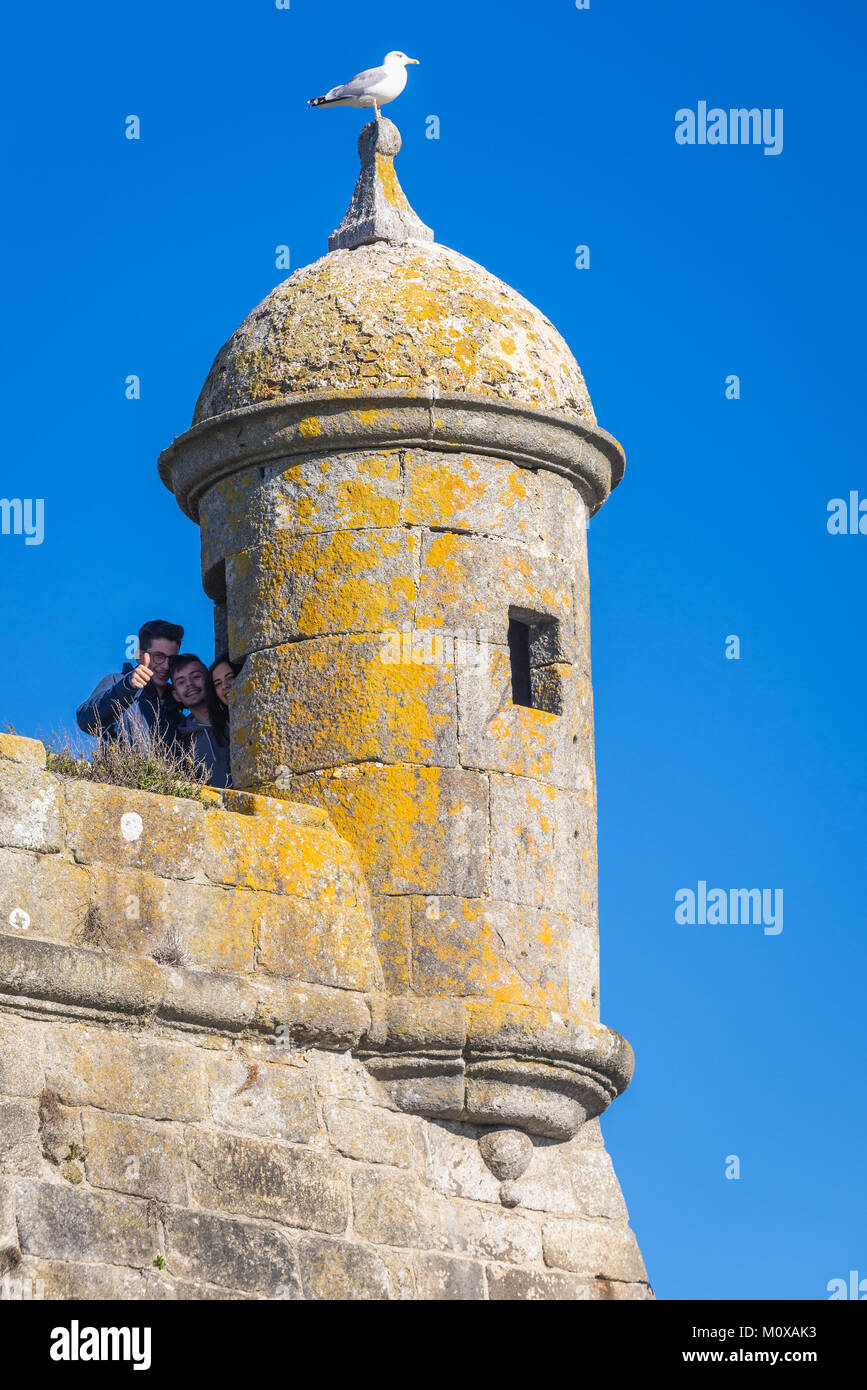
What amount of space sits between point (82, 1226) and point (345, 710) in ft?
7.40

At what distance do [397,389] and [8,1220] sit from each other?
3437mm

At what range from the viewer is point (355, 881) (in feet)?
28.2

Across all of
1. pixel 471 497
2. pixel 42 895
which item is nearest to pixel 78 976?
pixel 42 895

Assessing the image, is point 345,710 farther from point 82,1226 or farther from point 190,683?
point 82,1226

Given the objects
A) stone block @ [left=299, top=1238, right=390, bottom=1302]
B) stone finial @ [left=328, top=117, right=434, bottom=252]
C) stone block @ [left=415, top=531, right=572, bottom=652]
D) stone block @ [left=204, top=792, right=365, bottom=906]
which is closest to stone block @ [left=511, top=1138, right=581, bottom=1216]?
stone block @ [left=299, top=1238, right=390, bottom=1302]

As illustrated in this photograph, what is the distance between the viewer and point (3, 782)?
24.8 feet

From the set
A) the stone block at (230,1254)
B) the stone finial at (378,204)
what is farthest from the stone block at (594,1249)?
the stone finial at (378,204)

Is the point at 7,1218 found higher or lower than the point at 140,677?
lower

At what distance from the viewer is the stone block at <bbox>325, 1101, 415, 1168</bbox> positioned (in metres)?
8.21

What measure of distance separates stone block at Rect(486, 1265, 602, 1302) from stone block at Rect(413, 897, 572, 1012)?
36.7 inches

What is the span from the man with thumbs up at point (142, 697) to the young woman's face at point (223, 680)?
19 centimetres

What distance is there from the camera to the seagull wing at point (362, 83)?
10.2 m

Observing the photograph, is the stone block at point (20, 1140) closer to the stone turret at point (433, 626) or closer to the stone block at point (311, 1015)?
the stone block at point (311, 1015)

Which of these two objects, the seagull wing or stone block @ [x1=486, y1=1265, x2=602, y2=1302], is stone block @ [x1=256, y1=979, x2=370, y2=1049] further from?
the seagull wing
